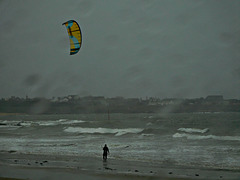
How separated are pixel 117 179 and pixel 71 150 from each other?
8.69 m

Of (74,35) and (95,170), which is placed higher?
(74,35)

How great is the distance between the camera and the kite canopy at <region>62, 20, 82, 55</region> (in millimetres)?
12219

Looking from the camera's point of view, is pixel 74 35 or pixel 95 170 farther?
pixel 95 170

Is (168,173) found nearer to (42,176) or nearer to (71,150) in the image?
(42,176)

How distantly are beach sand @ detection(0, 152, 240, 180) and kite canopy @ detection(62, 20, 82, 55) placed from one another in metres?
4.59

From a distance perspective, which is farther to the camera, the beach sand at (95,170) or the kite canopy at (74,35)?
the kite canopy at (74,35)

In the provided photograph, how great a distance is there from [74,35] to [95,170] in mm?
5287

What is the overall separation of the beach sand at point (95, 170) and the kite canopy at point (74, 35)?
4.59m

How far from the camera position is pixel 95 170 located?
41.2 ft

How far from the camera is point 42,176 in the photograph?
36.8ft

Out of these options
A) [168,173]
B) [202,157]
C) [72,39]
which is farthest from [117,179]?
[202,157]

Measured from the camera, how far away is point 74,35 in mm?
12352

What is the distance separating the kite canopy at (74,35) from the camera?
1222 cm

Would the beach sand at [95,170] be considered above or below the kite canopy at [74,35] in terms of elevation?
below
